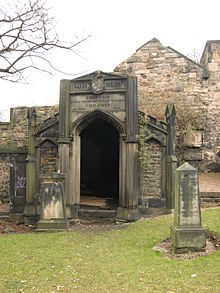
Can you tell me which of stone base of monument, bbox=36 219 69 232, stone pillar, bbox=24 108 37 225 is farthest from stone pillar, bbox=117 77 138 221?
stone pillar, bbox=24 108 37 225

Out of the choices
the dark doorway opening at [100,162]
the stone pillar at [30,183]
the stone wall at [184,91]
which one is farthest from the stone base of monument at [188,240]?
the stone wall at [184,91]

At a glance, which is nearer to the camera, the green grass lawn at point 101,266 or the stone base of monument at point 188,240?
the green grass lawn at point 101,266

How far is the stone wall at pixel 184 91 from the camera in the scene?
1512 cm

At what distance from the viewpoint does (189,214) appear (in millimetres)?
5945

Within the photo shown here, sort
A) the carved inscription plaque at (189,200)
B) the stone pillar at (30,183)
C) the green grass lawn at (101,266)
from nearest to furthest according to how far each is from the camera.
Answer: the green grass lawn at (101,266)
the carved inscription plaque at (189,200)
the stone pillar at (30,183)

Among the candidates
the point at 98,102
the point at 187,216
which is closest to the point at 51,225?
the point at 187,216

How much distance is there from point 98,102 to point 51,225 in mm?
4093

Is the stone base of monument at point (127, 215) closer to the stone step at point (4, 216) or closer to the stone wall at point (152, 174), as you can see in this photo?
the stone wall at point (152, 174)

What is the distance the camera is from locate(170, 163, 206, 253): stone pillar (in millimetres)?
5730

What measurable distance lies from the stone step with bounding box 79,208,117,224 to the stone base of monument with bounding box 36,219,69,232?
196 centimetres

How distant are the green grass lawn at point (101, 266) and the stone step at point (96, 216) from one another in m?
2.72

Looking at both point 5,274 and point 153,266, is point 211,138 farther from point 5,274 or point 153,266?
point 5,274

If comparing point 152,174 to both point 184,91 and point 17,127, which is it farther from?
point 17,127

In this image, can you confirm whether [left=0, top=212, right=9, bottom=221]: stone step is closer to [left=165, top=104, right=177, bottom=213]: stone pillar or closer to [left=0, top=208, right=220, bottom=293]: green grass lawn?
[left=0, top=208, right=220, bottom=293]: green grass lawn
